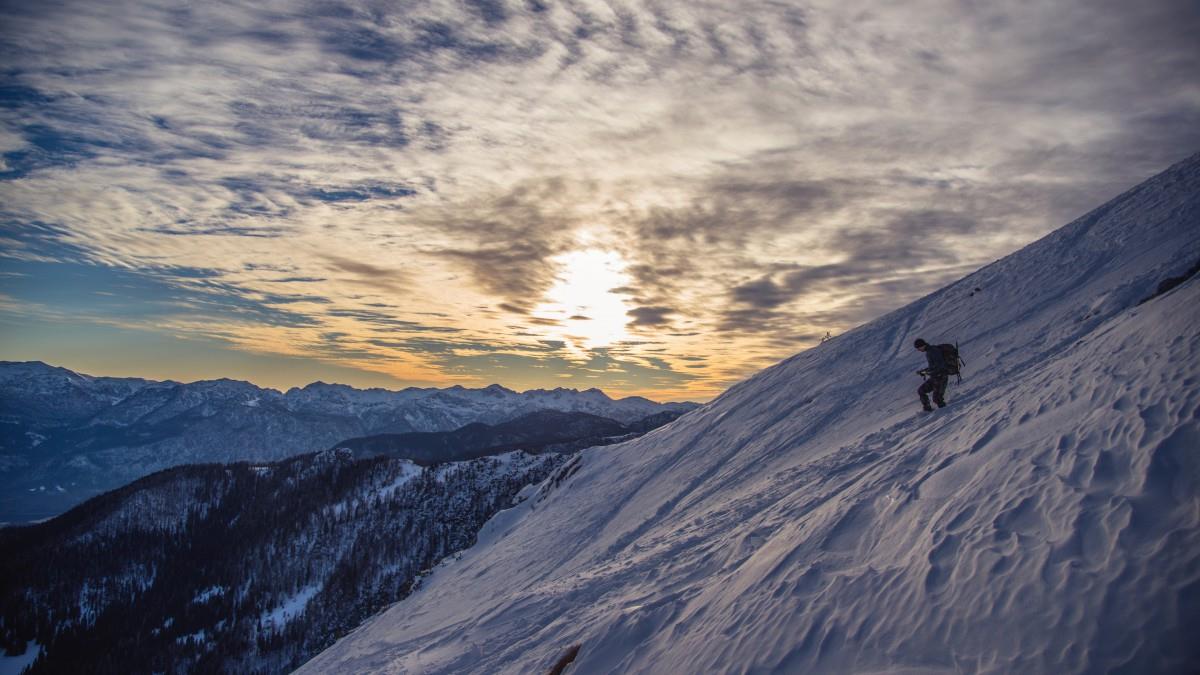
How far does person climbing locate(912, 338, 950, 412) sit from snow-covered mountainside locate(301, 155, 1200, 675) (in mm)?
784

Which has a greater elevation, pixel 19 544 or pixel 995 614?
pixel 995 614

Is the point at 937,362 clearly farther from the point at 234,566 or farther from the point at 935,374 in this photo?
the point at 234,566

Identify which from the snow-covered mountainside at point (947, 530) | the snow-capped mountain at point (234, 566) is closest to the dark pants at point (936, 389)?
the snow-covered mountainside at point (947, 530)

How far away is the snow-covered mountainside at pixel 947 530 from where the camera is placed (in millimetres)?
6922

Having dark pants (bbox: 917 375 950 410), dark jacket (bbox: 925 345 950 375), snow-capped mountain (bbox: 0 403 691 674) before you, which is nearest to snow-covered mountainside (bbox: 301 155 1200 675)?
dark pants (bbox: 917 375 950 410)

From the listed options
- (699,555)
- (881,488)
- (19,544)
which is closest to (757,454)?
(699,555)

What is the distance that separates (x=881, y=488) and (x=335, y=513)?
651 ft

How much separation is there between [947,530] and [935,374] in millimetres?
11563

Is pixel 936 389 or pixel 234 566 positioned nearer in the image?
pixel 936 389

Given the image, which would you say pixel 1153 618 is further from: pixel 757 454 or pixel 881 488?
pixel 757 454

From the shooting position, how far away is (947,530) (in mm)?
9406

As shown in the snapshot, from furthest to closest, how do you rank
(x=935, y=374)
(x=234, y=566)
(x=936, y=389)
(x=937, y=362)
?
(x=234, y=566) < (x=936, y=389) < (x=935, y=374) < (x=937, y=362)

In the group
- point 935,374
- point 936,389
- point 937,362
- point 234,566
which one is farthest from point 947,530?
point 234,566

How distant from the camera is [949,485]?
36.3ft
